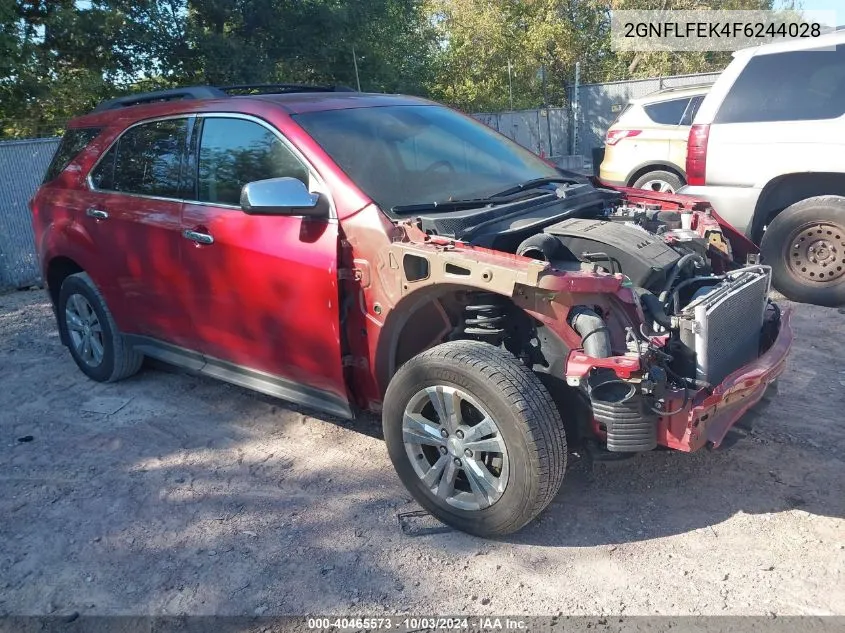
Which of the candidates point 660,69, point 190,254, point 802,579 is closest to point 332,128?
point 190,254

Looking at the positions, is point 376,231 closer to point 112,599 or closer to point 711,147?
point 112,599

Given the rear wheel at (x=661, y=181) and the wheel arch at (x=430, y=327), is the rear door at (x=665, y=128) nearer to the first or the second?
the rear wheel at (x=661, y=181)

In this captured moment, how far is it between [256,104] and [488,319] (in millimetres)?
1821

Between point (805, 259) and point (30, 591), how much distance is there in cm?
583

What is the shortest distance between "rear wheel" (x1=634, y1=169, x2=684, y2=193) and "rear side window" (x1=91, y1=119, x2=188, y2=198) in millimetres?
6408

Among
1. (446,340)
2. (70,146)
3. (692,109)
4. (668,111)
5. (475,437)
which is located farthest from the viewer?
(668,111)

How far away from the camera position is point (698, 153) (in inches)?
241

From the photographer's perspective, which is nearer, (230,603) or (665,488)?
(230,603)

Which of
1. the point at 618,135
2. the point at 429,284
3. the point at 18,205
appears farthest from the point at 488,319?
the point at 18,205

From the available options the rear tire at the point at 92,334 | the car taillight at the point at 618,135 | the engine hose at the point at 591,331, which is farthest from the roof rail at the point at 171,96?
the car taillight at the point at 618,135

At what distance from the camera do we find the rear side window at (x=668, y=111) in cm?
915

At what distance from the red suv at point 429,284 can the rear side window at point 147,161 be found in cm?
1

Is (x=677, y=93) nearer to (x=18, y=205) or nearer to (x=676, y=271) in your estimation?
(x=676, y=271)

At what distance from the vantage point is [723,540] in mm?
2979
